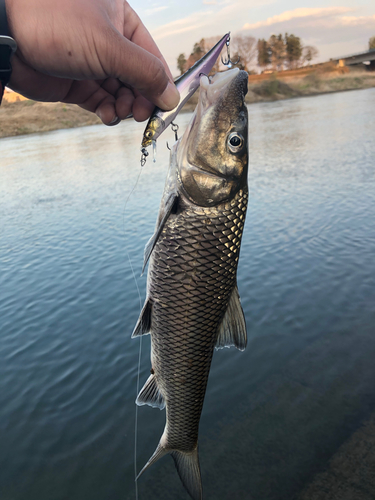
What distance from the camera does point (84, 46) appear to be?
1929 mm

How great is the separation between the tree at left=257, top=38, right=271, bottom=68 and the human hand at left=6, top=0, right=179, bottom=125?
96548 mm

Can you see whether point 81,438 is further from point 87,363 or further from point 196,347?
point 196,347

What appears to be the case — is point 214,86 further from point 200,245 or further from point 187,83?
point 200,245

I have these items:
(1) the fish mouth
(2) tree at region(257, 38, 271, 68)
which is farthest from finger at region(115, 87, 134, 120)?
(2) tree at region(257, 38, 271, 68)

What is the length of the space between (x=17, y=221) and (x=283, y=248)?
29.4ft

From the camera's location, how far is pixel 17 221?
1275cm

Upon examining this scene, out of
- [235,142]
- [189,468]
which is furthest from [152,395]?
[235,142]

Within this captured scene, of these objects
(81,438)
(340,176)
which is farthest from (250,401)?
(340,176)

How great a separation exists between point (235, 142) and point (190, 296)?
90cm

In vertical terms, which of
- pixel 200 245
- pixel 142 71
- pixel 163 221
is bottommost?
pixel 200 245

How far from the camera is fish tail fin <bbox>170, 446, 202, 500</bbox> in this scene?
2502 millimetres

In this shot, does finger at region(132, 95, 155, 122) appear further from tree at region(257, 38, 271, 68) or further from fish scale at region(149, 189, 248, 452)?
tree at region(257, 38, 271, 68)

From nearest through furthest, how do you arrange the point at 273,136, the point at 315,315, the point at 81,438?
1. the point at 81,438
2. the point at 315,315
3. the point at 273,136

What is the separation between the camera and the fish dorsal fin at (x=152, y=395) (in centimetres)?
255
